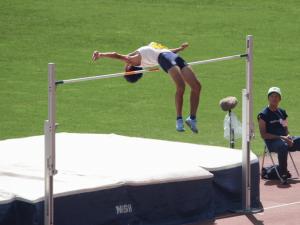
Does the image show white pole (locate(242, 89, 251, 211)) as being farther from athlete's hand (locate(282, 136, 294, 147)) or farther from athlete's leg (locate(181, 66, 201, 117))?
athlete's hand (locate(282, 136, 294, 147))

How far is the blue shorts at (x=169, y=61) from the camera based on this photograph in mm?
13992

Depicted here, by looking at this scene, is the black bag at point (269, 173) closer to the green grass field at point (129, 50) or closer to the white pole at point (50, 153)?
the green grass field at point (129, 50)

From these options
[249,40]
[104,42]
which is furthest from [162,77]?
[249,40]

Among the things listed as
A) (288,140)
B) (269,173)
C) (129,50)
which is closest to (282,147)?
(288,140)

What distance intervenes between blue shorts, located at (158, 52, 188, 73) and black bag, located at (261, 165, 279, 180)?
8.92ft

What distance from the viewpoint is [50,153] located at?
471 inches

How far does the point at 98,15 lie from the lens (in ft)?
92.5

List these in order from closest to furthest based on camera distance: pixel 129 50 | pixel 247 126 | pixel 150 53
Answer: pixel 247 126
pixel 150 53
pixel 129 50

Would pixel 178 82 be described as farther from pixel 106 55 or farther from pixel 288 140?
pixel 288 140

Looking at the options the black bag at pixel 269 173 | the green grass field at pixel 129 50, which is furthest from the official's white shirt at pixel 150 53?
the green grass field at pixel 129 50

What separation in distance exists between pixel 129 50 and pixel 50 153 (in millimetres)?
13797

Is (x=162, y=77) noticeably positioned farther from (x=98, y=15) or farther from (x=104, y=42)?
(x=98, y=15)

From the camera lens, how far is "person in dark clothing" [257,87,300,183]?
15519mm

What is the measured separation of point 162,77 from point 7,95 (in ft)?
12.5
